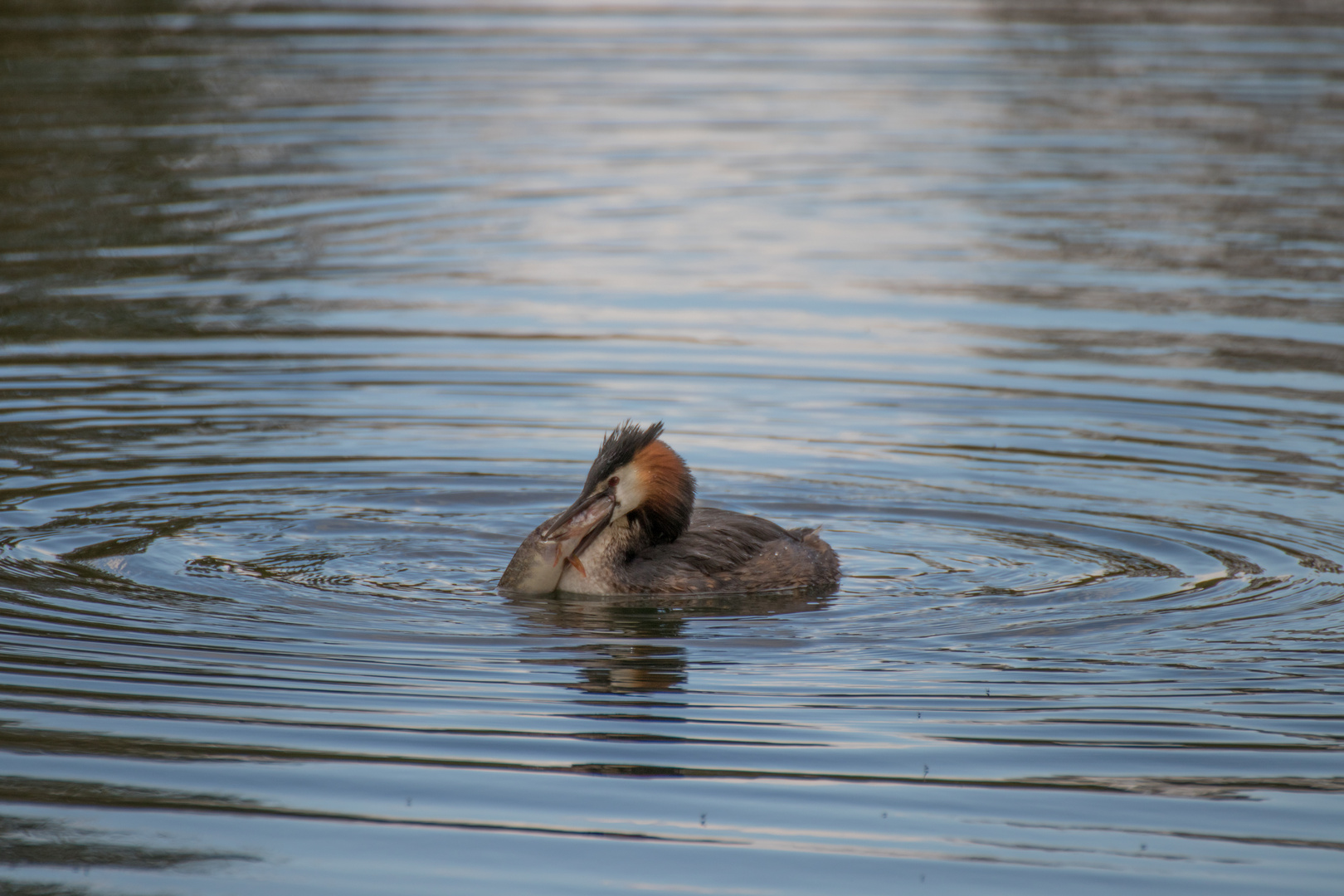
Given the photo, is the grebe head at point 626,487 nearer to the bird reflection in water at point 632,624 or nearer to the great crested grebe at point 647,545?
the great crested grebe at point 647,545

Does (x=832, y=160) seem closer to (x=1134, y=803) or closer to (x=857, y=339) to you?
(x=857, y=339)

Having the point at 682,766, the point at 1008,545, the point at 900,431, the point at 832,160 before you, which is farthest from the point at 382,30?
the point at 682,766

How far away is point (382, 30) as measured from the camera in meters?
31.0

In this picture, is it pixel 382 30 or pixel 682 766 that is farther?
pixel 382 30

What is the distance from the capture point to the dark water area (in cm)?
628

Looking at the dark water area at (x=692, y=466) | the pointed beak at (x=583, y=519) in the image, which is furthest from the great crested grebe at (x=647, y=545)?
the dark water area at (x=692, y=466)

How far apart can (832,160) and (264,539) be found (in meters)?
13.8

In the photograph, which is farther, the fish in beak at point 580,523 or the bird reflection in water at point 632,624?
the fish in beak at point 580,523

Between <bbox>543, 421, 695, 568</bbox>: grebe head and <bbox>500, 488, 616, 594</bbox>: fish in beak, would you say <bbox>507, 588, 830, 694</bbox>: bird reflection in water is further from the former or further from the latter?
<bbox>543, 421, 695, 568</bbox>: grebe head

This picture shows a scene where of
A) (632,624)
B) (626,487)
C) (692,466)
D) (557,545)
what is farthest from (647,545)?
(692,466)

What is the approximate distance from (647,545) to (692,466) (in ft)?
6.79

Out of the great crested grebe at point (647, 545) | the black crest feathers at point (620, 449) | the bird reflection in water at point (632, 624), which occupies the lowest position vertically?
the bird reflection in water at point (632, 624)

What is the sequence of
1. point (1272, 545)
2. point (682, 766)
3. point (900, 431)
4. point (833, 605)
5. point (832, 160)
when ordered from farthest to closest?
point (832, 160)
point (900, 431)
point (1272, 545)
point (833, 605)
point (682, 766)

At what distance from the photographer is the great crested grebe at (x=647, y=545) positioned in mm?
8953
